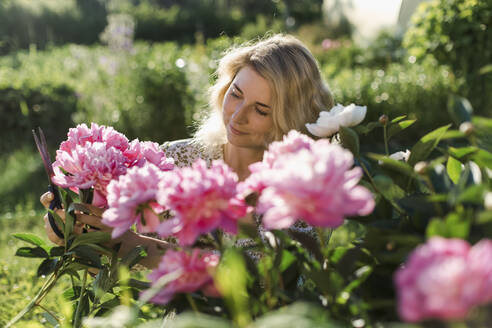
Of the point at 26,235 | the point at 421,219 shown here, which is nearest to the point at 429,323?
the point at 421,219

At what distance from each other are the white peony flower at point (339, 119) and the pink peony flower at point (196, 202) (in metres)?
0.28

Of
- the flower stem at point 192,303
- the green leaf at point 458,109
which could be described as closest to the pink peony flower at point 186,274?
the flower stem at point 192,303

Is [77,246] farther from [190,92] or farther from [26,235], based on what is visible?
[190,92]

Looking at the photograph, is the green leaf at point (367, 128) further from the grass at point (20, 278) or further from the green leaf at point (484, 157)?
the grass at point (20, 278)

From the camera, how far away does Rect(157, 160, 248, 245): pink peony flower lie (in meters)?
0.55

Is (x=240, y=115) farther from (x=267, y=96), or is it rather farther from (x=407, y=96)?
(x=407, y=96)

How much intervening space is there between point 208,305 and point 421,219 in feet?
0.97

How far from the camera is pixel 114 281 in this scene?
3.15 ft

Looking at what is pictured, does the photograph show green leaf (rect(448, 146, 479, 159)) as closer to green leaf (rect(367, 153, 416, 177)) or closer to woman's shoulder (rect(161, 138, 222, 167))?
green leaf (rect(367, 153, 416, 177))

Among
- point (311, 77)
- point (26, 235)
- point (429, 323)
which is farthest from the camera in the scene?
point (311, 77)

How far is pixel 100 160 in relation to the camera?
2.63 feet

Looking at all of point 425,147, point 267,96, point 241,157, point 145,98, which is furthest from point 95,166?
point 145,98

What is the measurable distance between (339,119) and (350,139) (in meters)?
0.07

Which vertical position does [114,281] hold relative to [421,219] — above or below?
below
